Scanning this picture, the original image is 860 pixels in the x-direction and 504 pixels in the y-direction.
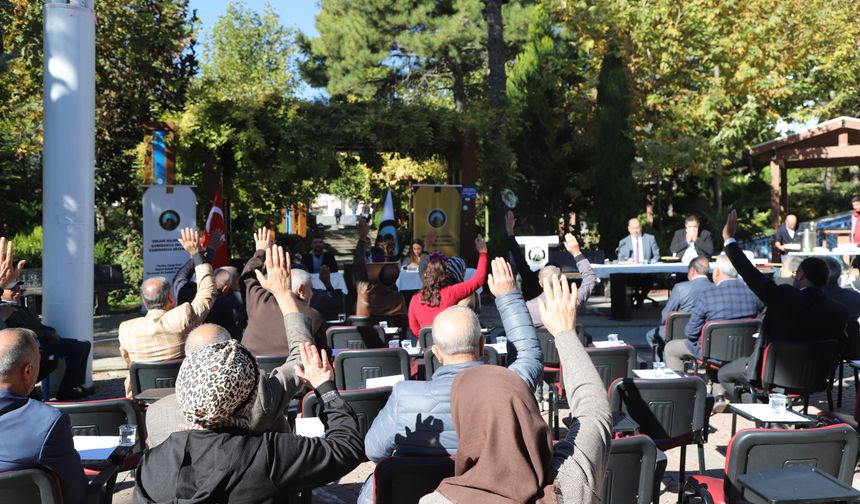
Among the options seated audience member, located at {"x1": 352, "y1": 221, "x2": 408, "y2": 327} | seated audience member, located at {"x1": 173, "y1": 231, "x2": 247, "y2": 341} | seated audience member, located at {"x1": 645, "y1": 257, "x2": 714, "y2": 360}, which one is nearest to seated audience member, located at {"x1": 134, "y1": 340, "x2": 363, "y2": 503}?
seated audience member, located at {"x1": 173, "y1": 231, "x2": 247, "y2": 341}

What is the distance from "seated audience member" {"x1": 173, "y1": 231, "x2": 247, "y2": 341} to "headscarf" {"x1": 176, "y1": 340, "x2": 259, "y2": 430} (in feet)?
13.5

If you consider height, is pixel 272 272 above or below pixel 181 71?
below

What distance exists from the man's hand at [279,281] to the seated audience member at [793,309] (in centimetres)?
392

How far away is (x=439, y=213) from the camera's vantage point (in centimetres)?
1698

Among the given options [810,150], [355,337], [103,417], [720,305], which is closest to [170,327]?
[103,417]

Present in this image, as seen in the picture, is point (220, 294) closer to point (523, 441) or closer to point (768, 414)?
point (768, 414)

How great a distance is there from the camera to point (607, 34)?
70.1ft

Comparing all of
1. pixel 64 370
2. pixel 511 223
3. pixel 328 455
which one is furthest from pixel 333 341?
pixel 328 455

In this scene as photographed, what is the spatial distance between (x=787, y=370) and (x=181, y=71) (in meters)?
14.4

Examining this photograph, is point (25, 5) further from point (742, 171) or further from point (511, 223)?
point (742, 171)

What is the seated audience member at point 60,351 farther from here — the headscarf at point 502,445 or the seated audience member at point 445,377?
the headscarf at point 502,445

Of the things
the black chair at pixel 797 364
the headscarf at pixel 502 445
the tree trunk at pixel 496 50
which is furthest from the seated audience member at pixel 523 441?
the tree trunk at pixel 496 50

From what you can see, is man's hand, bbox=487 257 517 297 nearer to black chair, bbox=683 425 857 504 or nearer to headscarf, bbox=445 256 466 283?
black chair, bbox=683 425 857 504

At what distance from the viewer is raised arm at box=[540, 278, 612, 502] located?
96.3 inches
